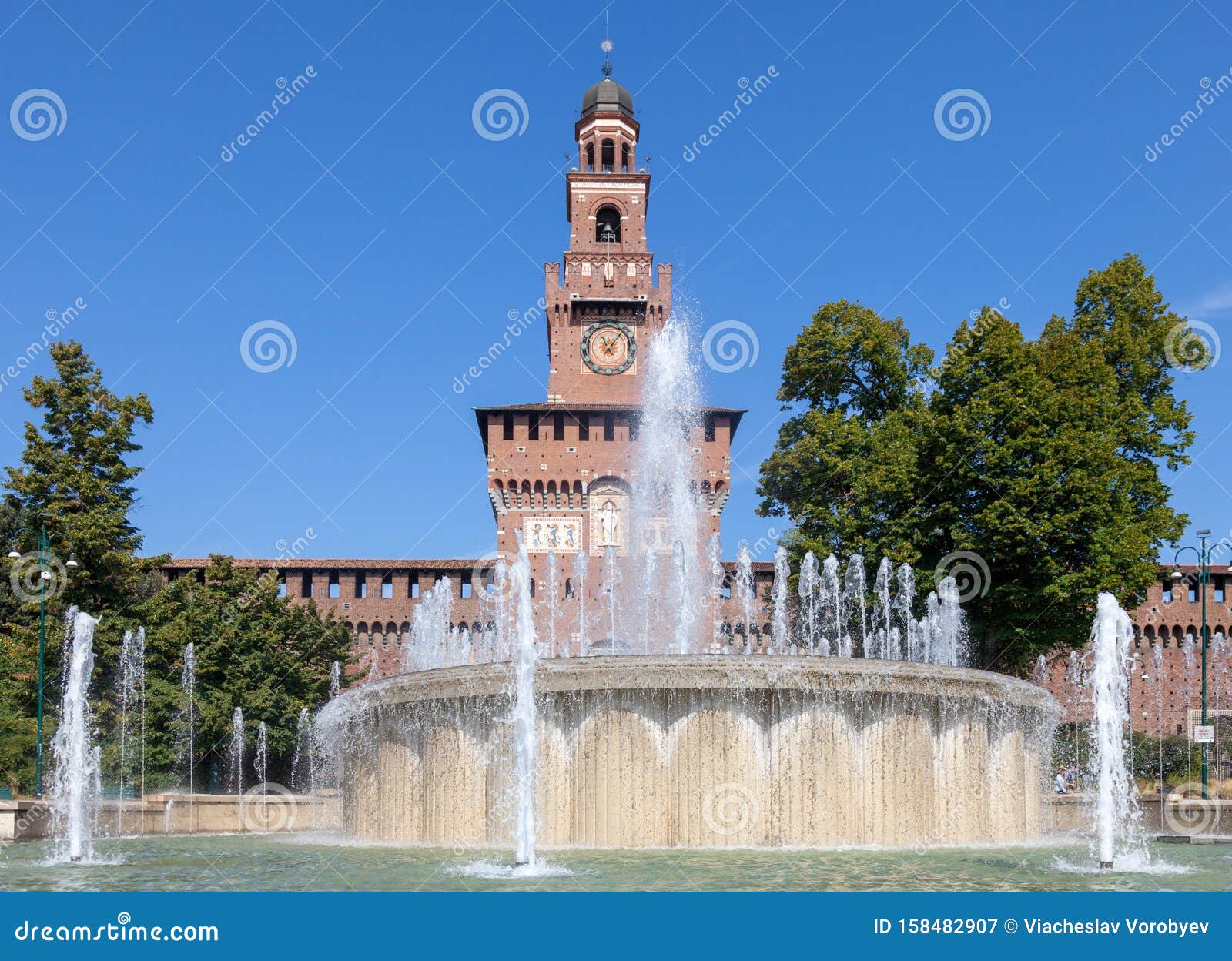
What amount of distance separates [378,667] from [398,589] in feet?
9.48

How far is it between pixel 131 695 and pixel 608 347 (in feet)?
92.1

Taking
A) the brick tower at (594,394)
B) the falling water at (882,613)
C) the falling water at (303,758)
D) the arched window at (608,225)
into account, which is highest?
the arched window at (608,225)

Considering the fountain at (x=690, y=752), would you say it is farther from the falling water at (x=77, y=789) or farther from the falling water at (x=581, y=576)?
the falling water at (x=581, y=576)

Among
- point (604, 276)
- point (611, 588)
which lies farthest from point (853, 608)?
point (604, 276)

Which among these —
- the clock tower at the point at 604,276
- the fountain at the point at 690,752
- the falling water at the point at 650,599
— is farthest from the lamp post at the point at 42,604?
the clock tower at the point at 604,276

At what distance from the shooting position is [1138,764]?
4009cm

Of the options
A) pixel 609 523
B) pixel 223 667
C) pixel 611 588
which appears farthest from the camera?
pixel 609 523

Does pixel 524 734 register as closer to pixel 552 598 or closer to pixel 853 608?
pixel 853 608

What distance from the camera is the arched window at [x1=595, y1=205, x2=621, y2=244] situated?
182 ft

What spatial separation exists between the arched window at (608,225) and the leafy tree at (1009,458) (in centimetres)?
2415

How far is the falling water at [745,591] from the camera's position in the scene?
100ft

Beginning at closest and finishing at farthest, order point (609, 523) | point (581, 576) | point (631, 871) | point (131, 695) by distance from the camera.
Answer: point (631, 871), point (131, 695), point (581, 576), point (609, 523)

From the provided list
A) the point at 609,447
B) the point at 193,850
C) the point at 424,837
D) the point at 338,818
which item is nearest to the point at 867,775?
the point at 424,837

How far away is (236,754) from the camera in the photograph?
105 ft
